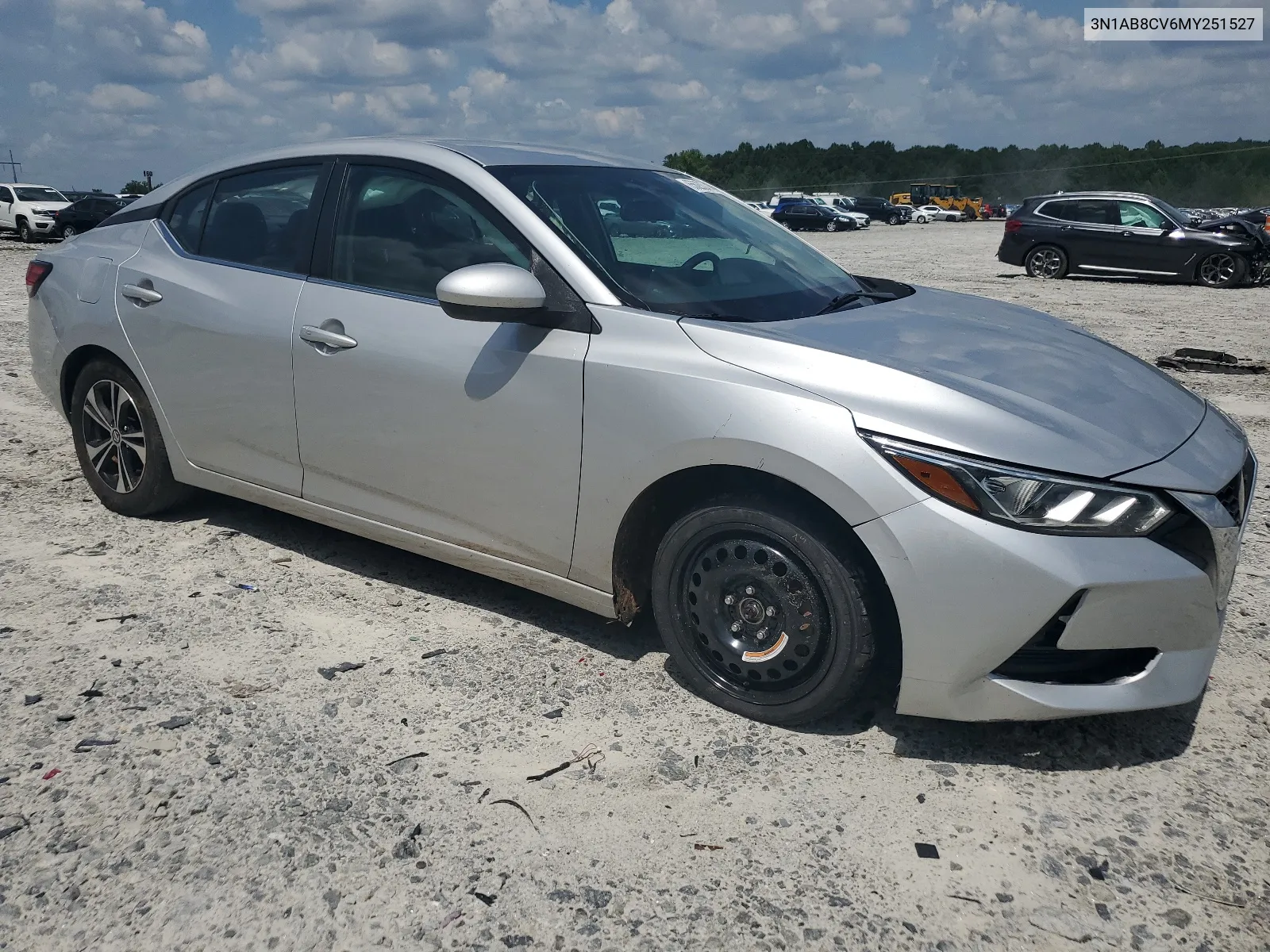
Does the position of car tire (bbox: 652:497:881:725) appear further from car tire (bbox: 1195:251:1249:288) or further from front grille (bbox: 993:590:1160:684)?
car tire (bbox: 1195:251:1249:288)

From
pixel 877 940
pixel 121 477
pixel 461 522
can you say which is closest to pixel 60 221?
pixel 121 477

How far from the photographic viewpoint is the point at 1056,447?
271 centimetres

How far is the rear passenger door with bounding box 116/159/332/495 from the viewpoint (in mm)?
4035

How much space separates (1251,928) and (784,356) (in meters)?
1.73

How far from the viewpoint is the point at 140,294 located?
176 inches

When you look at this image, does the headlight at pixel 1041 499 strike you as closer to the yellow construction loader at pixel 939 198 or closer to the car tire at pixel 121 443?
the car tire at pixel 121 443

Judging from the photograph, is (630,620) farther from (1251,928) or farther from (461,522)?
(1251,928)

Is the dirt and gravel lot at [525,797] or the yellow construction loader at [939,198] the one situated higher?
the yellow construction loader at [939,198]

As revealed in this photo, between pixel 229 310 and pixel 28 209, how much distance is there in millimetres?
30950

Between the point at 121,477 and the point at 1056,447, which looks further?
the point at 121,477

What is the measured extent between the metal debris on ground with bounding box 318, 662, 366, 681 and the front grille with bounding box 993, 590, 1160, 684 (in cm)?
202

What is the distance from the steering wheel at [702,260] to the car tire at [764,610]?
0.95m

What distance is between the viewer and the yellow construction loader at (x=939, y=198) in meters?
66.8

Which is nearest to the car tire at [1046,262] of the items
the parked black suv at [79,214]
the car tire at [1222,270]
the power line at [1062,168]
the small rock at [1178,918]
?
the car tire at [1222,270]
